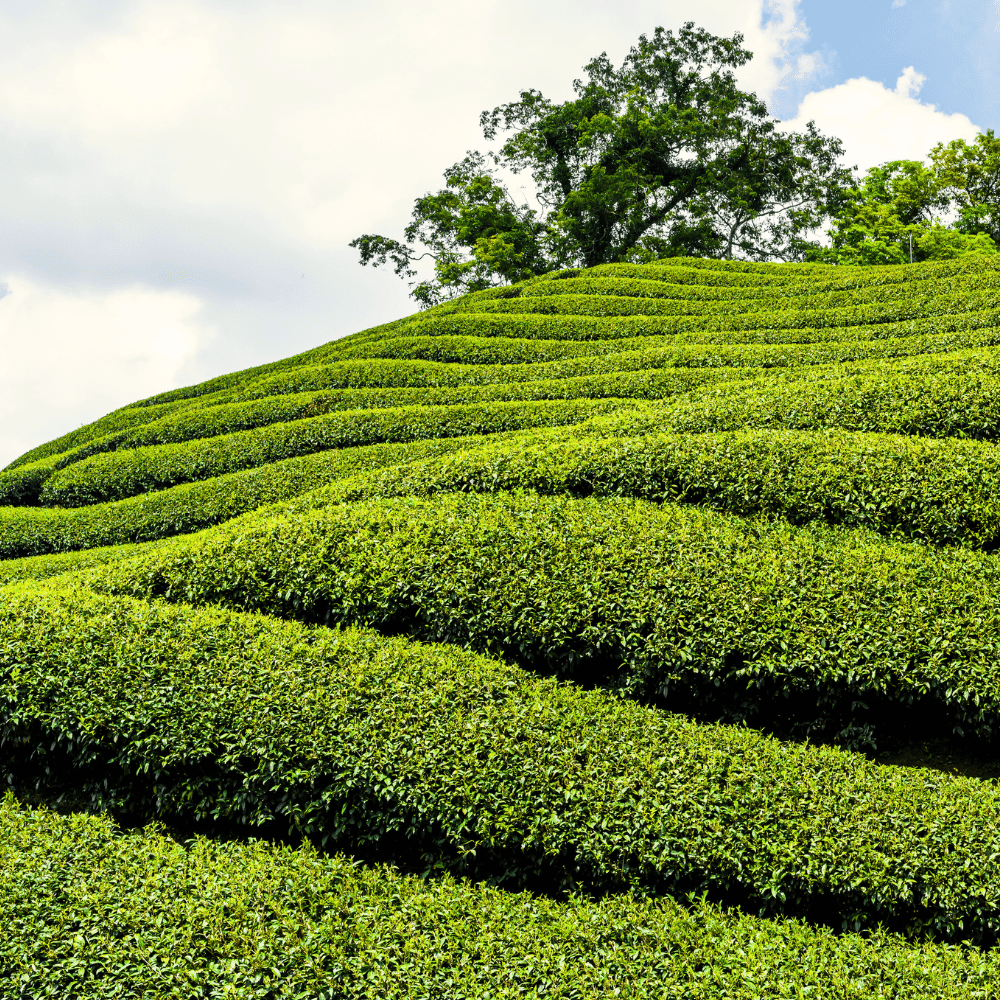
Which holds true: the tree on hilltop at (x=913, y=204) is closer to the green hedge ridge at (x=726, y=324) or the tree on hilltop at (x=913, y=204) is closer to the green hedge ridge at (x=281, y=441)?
the green hedge ridge at (x=726, y=324)

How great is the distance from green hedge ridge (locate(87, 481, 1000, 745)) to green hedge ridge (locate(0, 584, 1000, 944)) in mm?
600

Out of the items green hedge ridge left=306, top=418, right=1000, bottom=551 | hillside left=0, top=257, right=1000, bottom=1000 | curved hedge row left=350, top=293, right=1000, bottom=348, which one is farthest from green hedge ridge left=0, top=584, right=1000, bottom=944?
curved hedge row left=350, top=293, right=1000, bottom=348

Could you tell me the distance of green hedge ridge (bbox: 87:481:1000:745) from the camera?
8172 millimetres

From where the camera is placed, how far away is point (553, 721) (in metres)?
7.68

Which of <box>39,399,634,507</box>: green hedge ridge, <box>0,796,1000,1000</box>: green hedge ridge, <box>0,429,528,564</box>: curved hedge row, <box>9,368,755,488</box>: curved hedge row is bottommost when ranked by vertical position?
<box>0,796,1000,1000</box>: green hedge ridge

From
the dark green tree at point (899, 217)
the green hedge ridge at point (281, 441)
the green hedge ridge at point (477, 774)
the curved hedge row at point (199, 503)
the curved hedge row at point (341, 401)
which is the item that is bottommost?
the green hedge ridge at point (477, 774)

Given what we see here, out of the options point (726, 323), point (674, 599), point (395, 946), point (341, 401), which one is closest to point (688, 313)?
point (726, 323)

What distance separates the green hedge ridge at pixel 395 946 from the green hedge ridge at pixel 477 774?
12.8 inches

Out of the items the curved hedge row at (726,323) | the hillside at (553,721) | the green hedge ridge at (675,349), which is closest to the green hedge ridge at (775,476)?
the hillside at (553,721)

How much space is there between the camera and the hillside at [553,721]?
239 inches

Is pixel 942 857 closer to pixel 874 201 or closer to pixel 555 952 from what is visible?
pixel 555 952

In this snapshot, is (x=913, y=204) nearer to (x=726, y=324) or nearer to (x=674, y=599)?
(x=726, y=324)

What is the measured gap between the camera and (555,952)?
233 inches

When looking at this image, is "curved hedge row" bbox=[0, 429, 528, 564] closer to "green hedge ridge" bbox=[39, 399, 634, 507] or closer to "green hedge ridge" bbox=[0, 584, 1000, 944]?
"green hedge ridge" bbox=[39, 399, 634, 507]
